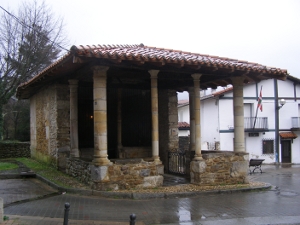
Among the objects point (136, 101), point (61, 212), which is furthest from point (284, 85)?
point (61, 212)

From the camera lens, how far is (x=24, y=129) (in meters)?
29.2

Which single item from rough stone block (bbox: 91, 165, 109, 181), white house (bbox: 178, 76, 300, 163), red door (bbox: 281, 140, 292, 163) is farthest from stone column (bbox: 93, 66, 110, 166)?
red door (bbox: 281, 140, 292, 163)

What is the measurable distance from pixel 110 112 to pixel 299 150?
2010 cm

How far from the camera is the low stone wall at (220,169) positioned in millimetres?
9984

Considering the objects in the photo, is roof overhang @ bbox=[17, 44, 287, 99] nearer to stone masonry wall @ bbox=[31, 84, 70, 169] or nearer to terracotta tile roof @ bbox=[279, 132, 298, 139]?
stone masonry wall @ bbox=[31, 84, 70, 169]

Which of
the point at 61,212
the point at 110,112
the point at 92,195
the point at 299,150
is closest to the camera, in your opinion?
the point at 61,212

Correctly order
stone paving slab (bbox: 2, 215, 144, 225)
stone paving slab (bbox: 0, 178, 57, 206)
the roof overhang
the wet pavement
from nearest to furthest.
→ stone paving slab (bbox: 2, 215, 144, 225) < the wet pavement < the roof overhang < stone paving slab (bbox: 0, 178, 57, 206)

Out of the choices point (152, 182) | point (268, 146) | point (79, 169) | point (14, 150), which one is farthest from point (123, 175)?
point (268, 146)

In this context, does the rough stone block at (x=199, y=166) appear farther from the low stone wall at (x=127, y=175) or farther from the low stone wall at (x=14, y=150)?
the low stone wall at (x=14, y=150)

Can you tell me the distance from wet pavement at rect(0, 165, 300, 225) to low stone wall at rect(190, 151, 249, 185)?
730mm

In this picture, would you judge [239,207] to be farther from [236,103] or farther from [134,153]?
[134,153]

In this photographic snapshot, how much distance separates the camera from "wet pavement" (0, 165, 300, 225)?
265 inches

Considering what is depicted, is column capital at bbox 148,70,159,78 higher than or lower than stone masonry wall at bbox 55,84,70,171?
higher

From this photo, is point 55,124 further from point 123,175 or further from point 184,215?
point 184,215
